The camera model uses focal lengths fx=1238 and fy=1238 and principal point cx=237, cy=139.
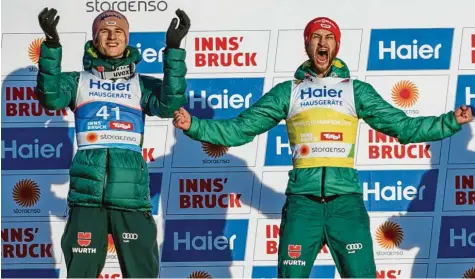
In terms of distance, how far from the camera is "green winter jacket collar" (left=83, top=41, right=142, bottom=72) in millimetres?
6328

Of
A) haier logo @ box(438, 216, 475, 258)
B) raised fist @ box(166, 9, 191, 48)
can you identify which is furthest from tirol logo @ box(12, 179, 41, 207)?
haier logo @ box(438, 216, 475, 258)

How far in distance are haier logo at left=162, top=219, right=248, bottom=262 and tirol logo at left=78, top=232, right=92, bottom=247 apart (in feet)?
4.01

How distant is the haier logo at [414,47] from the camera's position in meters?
7.29

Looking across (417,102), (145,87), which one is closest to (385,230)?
(417,102)

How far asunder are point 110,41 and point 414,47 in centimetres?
196

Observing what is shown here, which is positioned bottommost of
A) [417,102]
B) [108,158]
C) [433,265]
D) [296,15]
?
[433,265]

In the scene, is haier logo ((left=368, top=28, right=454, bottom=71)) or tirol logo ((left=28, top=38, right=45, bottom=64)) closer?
haier logo ((left=368, top=28, right=454, bottom=71))

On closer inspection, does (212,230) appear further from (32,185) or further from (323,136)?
(323,136)

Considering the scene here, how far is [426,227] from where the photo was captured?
24.0 ft

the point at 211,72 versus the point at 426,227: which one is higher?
the point at 211,72

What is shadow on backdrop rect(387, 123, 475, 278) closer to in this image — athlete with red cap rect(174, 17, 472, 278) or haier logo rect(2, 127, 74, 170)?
athlete with red cap rect(174, 17, 472, 278)

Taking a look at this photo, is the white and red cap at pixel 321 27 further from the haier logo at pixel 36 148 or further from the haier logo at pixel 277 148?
the haier logo at pixel 36 148

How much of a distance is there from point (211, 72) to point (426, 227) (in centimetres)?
157

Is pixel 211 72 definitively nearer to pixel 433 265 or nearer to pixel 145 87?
pixel 145 87
